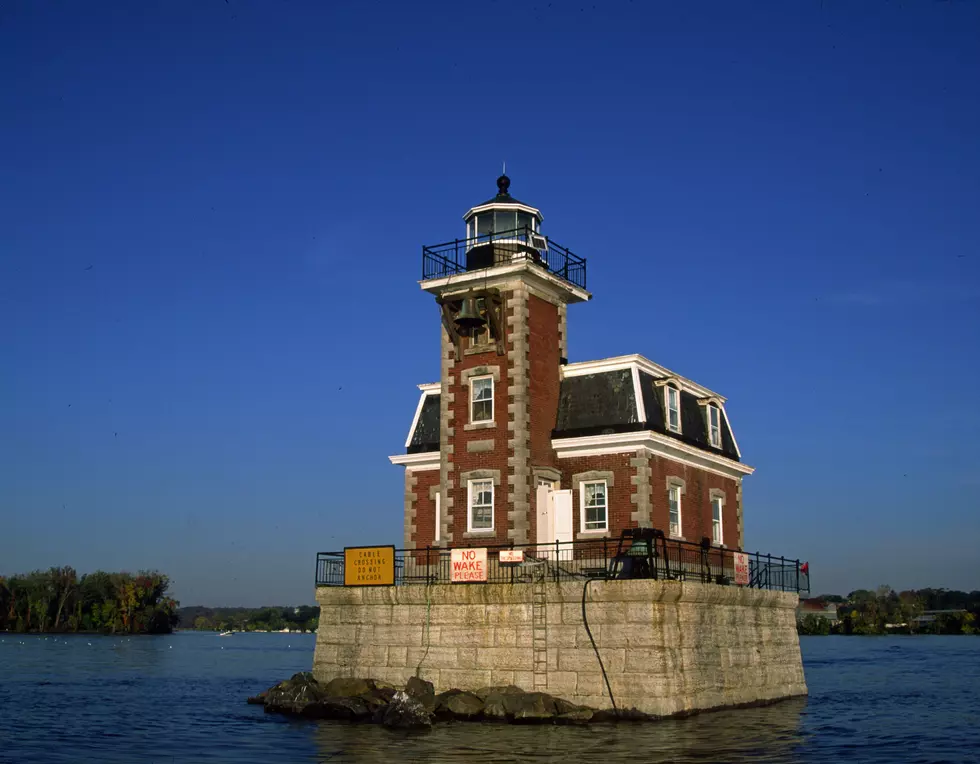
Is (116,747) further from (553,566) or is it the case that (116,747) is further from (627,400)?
(627,400)

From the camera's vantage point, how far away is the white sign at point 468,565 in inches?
1209

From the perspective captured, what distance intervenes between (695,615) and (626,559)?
310 centimetres

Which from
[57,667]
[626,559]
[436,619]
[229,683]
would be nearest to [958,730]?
[626,559]

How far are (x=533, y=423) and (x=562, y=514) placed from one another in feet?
10.3

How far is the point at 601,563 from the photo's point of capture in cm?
3297

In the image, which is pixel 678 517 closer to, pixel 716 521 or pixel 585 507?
pixel 585 507

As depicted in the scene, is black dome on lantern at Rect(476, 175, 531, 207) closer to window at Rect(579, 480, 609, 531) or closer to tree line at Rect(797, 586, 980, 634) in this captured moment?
window at Rect(579, 480, 609, 531)

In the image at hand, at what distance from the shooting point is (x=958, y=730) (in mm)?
28656

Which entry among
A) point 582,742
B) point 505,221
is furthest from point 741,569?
point 505,221

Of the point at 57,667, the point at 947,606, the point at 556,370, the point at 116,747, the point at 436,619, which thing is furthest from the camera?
the point at 947,606

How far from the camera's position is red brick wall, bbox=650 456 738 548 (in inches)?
1347

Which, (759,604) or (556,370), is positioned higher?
(556,370)

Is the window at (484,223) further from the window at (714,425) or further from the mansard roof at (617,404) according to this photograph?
the window at (714,425)

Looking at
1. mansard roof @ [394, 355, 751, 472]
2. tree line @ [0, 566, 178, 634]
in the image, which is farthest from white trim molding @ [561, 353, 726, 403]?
tree line @ [0, 566, 178, 634]
